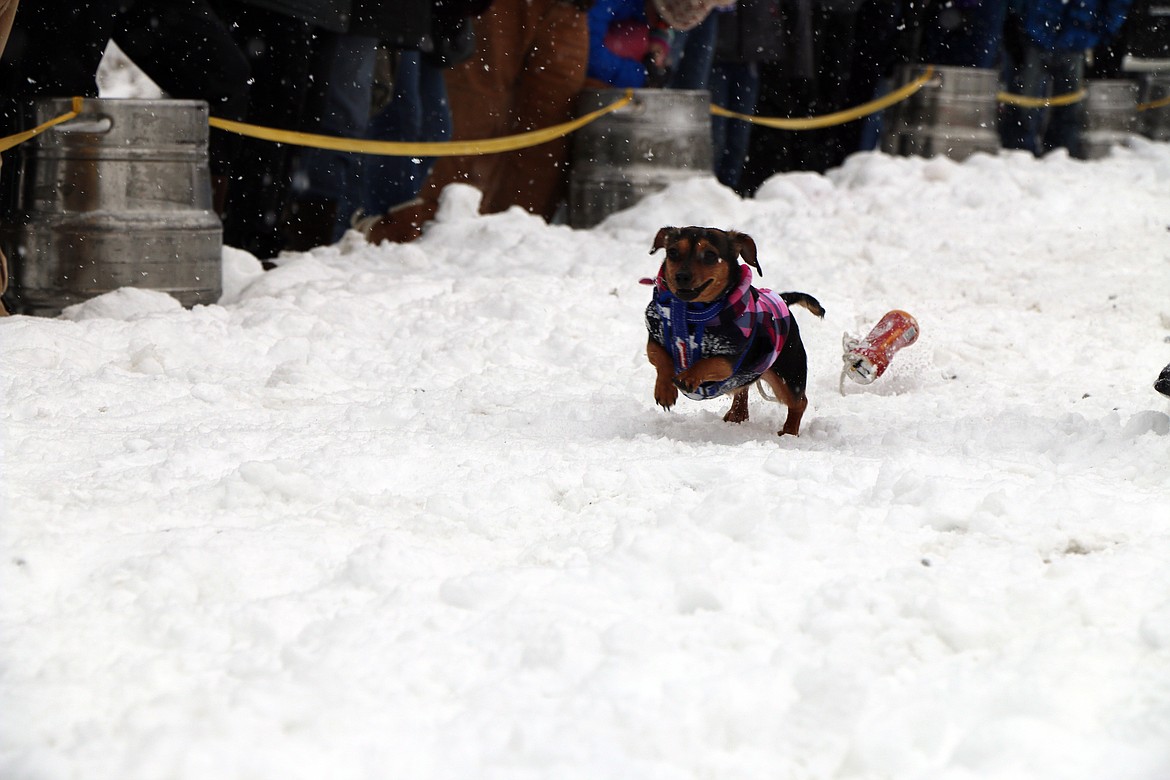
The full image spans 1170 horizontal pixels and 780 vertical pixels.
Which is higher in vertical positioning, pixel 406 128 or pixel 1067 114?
pixel 1067 114

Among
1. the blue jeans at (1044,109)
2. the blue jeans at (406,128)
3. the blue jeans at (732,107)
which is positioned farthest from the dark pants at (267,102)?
the blue jeans at (1044,109)

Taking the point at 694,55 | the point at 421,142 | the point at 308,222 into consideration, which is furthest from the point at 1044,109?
the point at 308,222

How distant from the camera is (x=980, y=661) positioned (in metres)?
2.28

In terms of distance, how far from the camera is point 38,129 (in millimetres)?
5395

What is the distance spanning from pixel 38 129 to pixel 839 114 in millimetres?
6171

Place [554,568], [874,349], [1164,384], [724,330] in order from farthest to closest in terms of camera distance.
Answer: [874,349], [724,330], [1164,384], [554,568]

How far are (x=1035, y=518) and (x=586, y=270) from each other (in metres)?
4.11

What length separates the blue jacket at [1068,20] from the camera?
1126 centimetres

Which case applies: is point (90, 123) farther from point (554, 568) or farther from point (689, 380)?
point (554, 568)

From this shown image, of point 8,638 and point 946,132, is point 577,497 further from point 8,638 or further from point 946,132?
point 946,132

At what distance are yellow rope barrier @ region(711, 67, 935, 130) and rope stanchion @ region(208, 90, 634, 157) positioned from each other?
3.30 feet

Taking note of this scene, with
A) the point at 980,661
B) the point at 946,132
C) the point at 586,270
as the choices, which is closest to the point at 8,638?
the point at 980,661

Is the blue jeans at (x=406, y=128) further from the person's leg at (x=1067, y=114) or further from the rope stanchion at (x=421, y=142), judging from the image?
the person's leg at (x=1067, y=114)

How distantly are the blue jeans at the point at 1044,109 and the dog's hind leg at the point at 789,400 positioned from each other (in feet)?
29.6
